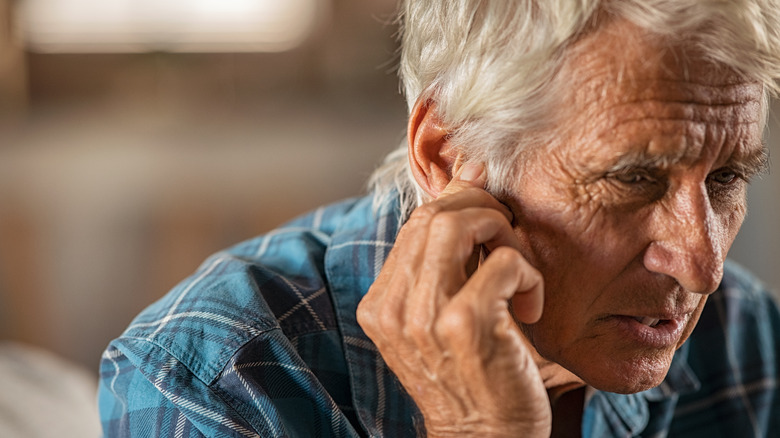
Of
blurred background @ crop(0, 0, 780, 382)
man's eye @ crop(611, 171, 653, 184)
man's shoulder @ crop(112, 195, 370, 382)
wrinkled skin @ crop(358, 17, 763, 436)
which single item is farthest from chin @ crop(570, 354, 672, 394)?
blurred background @ crop(0, 0, 780, 382)

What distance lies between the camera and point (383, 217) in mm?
1219

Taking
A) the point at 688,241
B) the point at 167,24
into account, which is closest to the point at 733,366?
the point at 688,241

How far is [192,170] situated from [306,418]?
214 cm

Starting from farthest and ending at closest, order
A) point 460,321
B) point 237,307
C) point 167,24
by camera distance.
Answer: point 167,24
point 237,307
point 460,321

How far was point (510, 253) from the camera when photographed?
32.2 inches

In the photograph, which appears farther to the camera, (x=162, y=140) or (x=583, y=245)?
(x=162, y=140)

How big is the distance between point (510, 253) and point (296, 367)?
33 cm

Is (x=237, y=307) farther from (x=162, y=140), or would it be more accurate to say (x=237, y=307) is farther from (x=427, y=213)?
(x=162, y=140)

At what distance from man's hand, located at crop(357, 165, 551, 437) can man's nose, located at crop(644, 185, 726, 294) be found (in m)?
0.16

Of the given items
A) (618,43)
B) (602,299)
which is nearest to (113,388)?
(602,299)

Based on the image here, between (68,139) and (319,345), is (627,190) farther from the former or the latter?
(68,139)

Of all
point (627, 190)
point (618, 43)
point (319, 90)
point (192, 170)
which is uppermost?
point (618, 43)

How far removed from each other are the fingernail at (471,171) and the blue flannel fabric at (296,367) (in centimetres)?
23

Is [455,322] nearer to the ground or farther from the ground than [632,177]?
nearer to the ground
